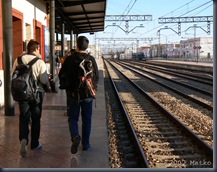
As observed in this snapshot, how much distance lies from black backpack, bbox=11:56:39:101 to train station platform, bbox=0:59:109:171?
3.05 ft

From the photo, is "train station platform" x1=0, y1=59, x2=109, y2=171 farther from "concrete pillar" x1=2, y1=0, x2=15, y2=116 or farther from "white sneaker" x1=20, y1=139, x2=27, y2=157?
"concrete pillar" x1=2, y1=0, x2=15, y2=116

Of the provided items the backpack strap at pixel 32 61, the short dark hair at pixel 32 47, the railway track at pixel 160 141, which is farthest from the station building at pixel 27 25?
the backpack strap at pixel 32 61

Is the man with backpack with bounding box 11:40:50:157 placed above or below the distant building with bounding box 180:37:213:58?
below

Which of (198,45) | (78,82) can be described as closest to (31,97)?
(78,82)

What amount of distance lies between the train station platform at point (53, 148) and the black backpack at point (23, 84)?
929 mm

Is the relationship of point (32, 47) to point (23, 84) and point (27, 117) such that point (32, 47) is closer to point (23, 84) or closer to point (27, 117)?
point (23, 84)

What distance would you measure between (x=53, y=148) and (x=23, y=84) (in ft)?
4.48

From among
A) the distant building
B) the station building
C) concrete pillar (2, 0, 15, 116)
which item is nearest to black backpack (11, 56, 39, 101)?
concrete pillar (2, 0, 15, 116)

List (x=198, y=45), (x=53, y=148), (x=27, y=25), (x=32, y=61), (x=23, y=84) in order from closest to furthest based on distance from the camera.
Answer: (x=23, y=84)
(x=32, y=61)
(x=53, y=148)
(x=27, y=25)
(x=198, y=45)

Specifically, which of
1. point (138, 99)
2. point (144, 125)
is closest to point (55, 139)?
point (144, 125)

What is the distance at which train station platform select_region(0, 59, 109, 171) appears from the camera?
5.08 metres

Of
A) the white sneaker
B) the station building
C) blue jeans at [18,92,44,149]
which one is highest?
the station building

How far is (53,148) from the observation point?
19.3 ft

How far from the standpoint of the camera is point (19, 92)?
16.8 feet
